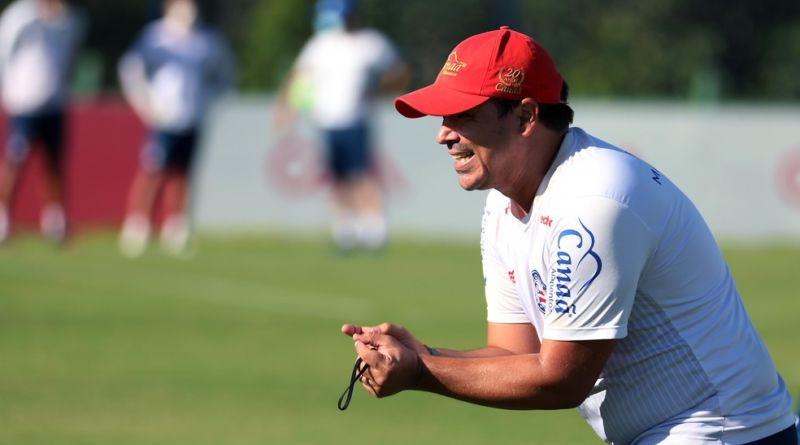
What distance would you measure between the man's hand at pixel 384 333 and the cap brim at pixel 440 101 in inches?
25.4

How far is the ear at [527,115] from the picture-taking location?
4555 millimetres

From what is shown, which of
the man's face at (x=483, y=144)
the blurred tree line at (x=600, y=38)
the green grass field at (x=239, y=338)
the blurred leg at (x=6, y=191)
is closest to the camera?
the man's face at (x=483, y=144)

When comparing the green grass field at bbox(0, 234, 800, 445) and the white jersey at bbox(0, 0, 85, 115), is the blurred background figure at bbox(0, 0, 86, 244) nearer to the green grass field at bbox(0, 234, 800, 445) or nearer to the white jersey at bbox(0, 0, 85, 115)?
the white jersey at bbox(0, 0, 85, 115)

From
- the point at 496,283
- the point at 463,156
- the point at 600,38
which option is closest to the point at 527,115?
the point at 463,156

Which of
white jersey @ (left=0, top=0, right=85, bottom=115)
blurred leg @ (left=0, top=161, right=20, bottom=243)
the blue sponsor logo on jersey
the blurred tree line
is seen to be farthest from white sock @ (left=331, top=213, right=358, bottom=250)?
the blue sponsor logo on jersey

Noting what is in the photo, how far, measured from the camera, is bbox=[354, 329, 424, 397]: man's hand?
177 inches

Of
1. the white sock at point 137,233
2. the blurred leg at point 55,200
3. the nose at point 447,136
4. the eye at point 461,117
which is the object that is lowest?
the white sock at point 137,233

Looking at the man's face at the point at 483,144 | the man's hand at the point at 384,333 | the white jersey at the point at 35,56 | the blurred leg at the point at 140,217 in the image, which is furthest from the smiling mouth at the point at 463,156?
the white jersey at the point at 35,56

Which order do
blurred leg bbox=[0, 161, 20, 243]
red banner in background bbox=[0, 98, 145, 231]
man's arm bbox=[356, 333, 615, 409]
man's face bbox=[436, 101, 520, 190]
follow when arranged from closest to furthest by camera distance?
man's arm bbox=[356, 333, 615, 409]
man's face bbox=[436, 101, 520, 190]
blurred leg bbox=[0, 161, 20, 243]
red banner in background bbox=[0, 98, 145, 231]

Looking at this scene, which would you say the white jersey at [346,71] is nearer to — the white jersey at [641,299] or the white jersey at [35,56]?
the white jersey at [35,56]

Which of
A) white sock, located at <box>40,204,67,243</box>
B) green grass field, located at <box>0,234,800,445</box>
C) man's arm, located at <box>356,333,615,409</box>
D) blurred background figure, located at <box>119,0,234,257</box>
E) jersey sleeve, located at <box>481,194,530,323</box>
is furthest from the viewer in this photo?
blurred background figure, located at <box>119,0,234,257</box>

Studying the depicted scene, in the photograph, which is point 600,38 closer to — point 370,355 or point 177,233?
point 177,233

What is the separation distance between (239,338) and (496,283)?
6.77m

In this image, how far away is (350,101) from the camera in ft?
59.1
